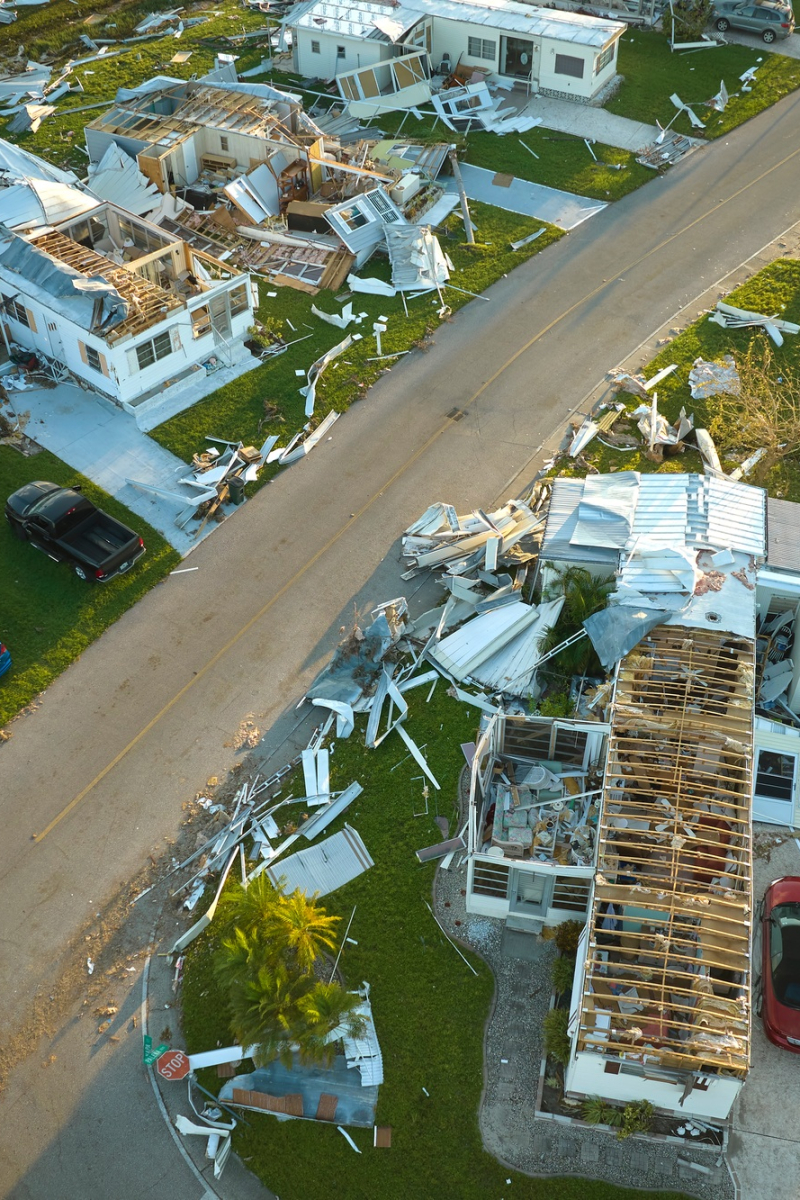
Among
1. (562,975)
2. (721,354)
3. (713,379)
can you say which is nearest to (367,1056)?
(562,975)

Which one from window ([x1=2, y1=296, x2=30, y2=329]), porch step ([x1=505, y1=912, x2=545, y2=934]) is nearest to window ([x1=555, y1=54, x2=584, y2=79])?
window ([x1=2, y1=296, x2=30, y2=329])

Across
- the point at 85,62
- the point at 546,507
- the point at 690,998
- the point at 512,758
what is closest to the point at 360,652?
the point at 512,758

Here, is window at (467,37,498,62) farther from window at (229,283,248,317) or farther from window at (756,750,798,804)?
window at (756,750,798,804)

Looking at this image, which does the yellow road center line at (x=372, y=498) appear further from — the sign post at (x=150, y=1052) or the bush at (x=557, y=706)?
the bush at (x=557, y=706)

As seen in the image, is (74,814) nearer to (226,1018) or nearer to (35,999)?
(35,999)

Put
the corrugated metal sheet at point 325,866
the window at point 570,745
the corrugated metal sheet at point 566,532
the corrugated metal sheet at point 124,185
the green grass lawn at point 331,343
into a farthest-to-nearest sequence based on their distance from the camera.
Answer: the corrugated metal sheet at point 124,185 → the green grass lawn at point 331,343 → the corrugated metal sheet at point 566,532 → the window at point 570,745 → the corrugated metal sheet at point 325,866

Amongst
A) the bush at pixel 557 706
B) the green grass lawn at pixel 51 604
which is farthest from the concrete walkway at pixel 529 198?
the bush at pixel 557 706
